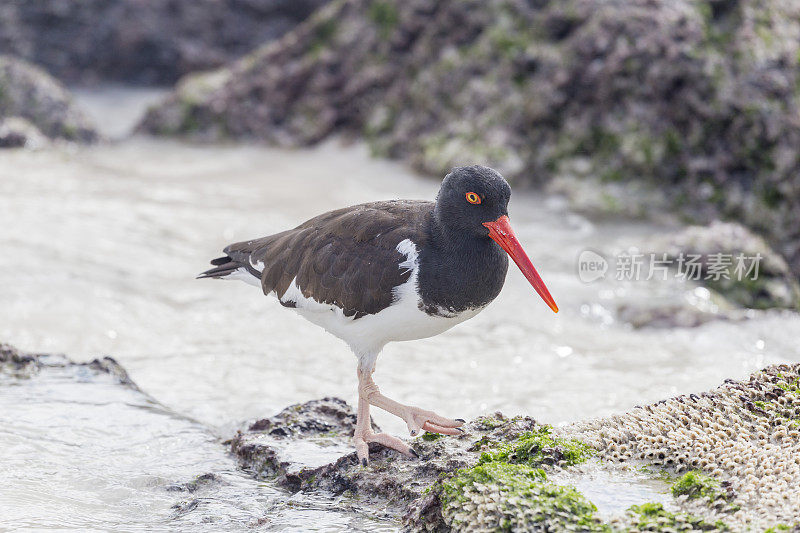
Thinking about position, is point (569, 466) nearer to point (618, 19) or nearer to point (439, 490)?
point (439, 490)

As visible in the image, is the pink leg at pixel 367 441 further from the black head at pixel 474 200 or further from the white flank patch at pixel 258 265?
the white flank patch at pixel 258 265

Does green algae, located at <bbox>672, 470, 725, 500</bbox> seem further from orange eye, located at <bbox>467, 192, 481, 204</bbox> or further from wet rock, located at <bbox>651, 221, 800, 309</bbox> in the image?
wet rock, located at <bbox>651, 221, 800, 309</bbox>

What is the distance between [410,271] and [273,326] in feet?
10.6

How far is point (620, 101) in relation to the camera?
9.45 metres

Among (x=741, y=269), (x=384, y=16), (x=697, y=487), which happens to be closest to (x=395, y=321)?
(x=697, y=487)

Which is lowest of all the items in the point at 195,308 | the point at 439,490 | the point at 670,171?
the point at 439,490

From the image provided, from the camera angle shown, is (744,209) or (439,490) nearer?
(439,490)

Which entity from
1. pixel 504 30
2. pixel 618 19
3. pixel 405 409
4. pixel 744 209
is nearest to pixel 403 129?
pixel 504 30

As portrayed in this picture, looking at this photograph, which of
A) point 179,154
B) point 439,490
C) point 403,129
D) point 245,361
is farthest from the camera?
point 179,154

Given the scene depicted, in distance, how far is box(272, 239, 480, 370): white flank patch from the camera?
167 inches

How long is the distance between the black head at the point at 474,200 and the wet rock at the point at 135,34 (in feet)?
40.3

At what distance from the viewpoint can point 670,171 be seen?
9227 mm

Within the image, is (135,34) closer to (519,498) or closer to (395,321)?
(395,321)

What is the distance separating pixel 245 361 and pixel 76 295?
176cm
